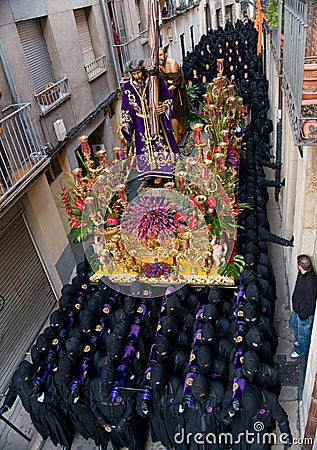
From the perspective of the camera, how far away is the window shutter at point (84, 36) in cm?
966

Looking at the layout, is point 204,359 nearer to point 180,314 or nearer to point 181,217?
point 180,314

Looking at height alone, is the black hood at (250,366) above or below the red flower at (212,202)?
below

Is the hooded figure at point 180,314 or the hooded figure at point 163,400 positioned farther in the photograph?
the hooded figure at point 180,314

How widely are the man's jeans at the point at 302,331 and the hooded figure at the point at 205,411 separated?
148 centimetres

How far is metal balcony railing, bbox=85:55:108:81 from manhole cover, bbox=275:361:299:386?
25.1ft

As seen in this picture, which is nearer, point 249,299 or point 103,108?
point 249,299

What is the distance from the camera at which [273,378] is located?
14.0 ft

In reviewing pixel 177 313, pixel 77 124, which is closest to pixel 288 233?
pixel 177 313

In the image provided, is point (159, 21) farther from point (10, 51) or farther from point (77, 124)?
point (77, 124)

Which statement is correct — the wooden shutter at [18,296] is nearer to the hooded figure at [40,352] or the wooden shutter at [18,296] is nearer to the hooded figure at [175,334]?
the hooded figure at [40,352]

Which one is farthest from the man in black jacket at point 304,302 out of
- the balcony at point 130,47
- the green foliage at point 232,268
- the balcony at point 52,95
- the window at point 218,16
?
the window at point 218,16

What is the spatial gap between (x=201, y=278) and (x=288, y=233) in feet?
6.57

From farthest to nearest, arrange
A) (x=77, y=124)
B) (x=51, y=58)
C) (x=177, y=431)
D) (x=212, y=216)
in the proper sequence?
(x=77, y=124) → (x=51, y=58) → (x=212, y=216) → (x=177, y=431)

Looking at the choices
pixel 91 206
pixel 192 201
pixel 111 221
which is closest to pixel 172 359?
pixel 192 201
